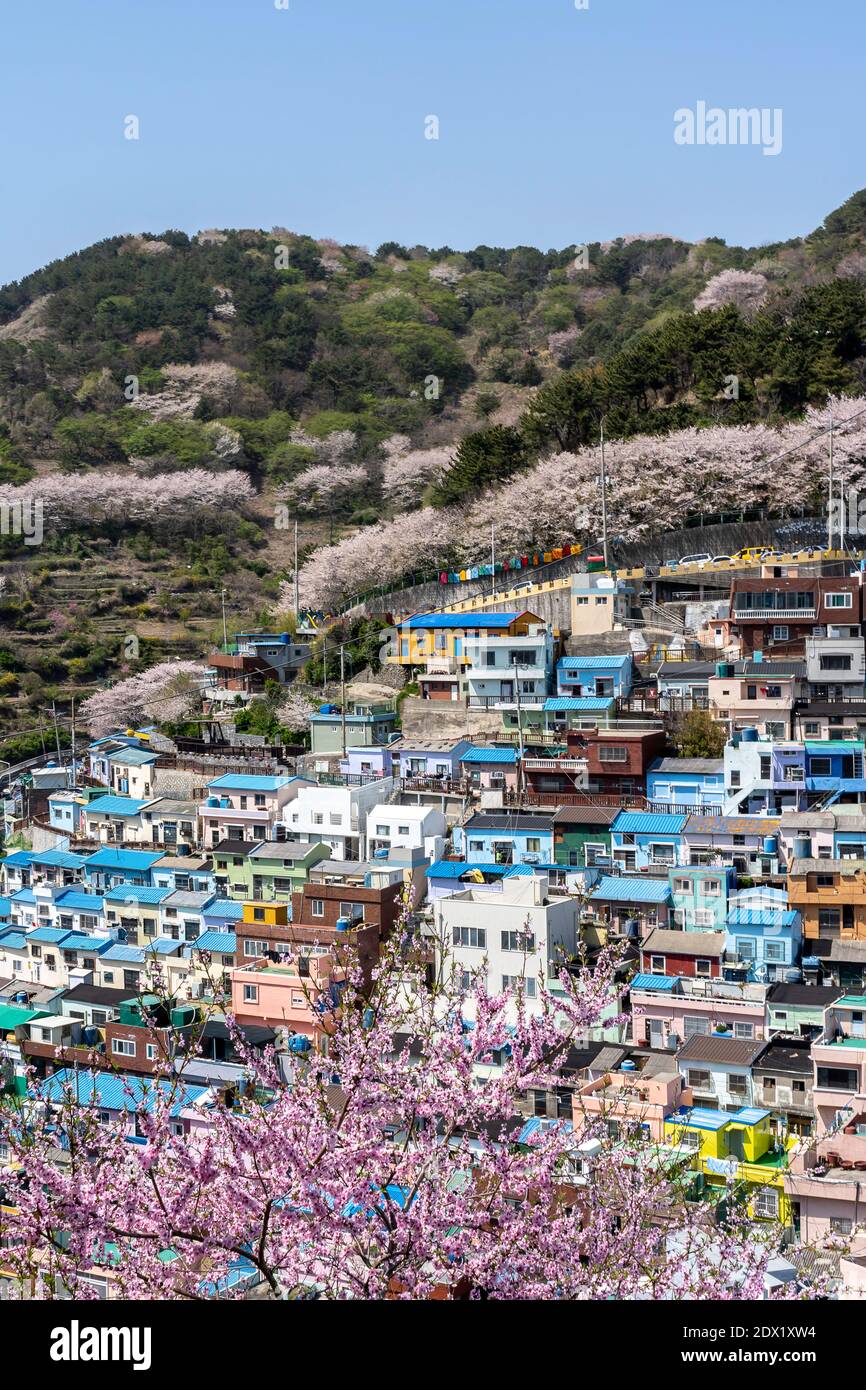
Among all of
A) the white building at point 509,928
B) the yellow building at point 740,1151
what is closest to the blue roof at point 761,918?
the white building at point 509,928

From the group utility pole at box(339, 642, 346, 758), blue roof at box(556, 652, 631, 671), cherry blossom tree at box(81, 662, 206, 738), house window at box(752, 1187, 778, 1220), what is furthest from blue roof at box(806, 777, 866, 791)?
cherry blossom tree at box(81, 662, 206, 738)

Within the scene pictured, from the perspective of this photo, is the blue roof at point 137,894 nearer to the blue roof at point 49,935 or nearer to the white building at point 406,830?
the blue roof at point 49,935

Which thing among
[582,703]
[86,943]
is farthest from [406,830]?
[86,943]

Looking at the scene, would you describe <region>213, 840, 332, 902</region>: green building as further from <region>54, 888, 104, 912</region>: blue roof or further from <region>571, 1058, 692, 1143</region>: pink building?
<region>571, 1058, 692, 1143</region>: pink building

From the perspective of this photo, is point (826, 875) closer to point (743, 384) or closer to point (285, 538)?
point (743, 384)

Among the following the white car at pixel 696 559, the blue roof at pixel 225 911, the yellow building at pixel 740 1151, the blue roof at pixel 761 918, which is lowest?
the yellow building at pixel 740 1151
